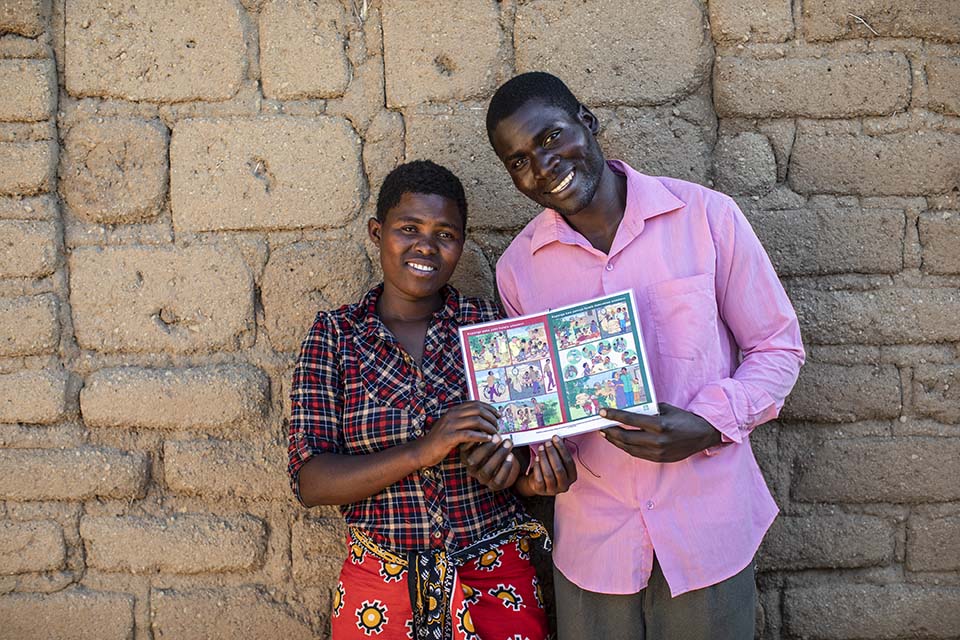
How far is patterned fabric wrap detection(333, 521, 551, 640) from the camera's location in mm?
2219

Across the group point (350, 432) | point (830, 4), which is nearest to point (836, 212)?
point (830, 4)

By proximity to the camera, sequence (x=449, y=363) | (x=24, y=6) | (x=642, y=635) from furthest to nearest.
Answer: (x=24, y=6)
(x=449, y=363)
(x=642, y=635)

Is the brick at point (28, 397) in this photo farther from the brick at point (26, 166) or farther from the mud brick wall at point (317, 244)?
the brick at point (26, 166)

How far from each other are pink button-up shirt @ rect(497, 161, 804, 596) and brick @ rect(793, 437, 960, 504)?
0.73m

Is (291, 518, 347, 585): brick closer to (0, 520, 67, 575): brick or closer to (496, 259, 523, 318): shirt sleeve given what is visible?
(0, 520, 67, 575): brick

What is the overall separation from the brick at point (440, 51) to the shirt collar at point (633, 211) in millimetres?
770

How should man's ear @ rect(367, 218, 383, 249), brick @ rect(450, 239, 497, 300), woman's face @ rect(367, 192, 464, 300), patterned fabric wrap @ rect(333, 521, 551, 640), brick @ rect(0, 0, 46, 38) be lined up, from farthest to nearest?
brick @ rect(450, 239, 497, 300) < brick @ rect(0, 0, 46, 38) < man's ear @ rect(367, 218, 383, 249) < woman's face @ rect(367, 192, 464, 300) < patterned fabric wrap @ rect(333, 521, 551, 640)

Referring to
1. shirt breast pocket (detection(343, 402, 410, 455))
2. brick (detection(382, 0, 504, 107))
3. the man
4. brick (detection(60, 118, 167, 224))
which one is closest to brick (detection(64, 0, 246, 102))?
brick (detection(60, 118, 167, 224))

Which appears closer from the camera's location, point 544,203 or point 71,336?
point 544,203

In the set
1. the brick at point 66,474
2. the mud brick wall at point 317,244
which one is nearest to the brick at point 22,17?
the mud brick wall at point 317,244

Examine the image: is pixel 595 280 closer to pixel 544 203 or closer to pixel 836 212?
pixel 544 203

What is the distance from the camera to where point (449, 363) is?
93.6 inches

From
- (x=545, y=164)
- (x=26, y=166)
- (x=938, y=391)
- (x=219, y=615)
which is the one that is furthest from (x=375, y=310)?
(x=938, y=391)

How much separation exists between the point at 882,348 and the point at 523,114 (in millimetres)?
1564
